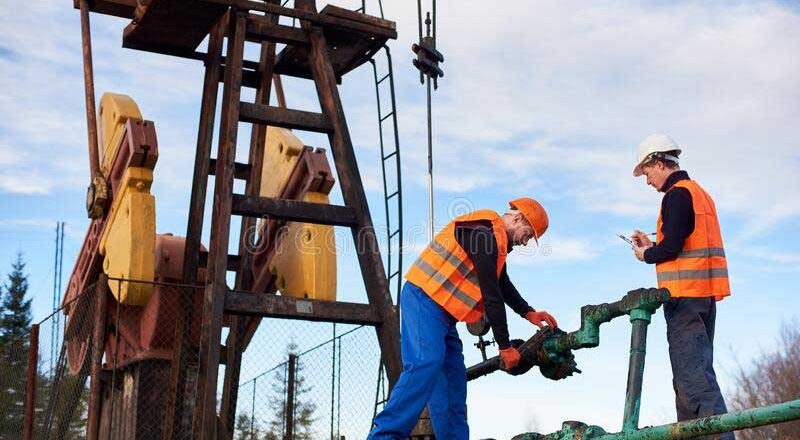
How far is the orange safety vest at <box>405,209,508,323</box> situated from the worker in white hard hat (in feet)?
2.67

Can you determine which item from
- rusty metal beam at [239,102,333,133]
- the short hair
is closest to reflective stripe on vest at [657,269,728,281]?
the short hair

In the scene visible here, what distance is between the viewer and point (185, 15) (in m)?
9.16

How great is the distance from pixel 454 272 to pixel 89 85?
5448 millimetres

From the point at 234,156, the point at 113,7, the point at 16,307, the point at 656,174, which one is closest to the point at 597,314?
the point at 656,174

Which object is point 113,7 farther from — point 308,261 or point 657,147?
point 657,147

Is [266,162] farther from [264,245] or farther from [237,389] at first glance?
[237,389]

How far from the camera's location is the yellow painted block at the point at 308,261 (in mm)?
9609

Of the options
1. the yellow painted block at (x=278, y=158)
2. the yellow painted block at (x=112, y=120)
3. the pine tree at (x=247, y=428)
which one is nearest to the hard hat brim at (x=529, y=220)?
the yellow painted block at (x=278, y=158)

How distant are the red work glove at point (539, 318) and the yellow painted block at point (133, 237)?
158 inches

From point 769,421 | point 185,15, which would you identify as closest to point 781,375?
point 185,15

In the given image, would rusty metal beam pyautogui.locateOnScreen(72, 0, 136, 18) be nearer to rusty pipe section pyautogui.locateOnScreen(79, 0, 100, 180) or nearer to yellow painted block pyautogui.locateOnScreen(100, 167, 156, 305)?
rusty pipe section pyautogui.locateOnScreen(79, 0, 100, 180)

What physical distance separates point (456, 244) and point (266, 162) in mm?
5107

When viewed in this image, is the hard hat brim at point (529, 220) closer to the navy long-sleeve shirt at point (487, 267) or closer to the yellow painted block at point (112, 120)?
the navy long-sleeve shirt at point (487, 267)

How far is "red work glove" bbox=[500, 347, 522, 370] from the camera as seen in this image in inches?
233
